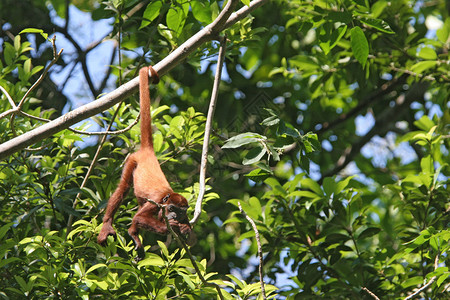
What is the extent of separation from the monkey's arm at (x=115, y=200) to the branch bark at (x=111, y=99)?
0.73m

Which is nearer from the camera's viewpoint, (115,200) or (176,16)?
(115,200)

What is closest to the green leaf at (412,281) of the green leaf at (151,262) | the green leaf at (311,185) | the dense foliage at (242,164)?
the dense foliage at (242,164)

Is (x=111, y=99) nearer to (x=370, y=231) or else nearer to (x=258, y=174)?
(x=258, y=174)

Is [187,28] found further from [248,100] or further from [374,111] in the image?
[374,111]

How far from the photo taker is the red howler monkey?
389 centimetres

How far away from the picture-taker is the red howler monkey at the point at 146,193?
3889mm

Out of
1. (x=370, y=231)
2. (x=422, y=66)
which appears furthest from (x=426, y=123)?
(x=370, y=231)

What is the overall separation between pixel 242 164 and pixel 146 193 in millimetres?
1276

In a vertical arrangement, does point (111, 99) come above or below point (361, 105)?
above

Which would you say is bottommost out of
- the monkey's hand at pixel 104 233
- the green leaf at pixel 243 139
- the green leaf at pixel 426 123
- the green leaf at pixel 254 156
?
the green leaf at pixel 426 123

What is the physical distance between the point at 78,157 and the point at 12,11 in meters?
3.92

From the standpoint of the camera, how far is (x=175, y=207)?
384cm

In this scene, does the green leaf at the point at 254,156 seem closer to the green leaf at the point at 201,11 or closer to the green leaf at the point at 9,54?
the green leaf at the point at 201,11

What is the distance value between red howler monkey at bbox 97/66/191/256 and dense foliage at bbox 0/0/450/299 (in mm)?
163
